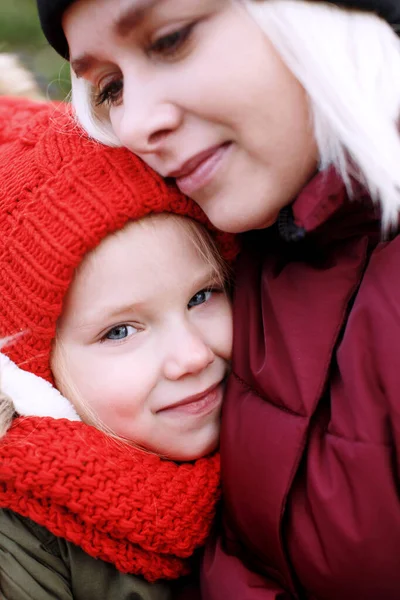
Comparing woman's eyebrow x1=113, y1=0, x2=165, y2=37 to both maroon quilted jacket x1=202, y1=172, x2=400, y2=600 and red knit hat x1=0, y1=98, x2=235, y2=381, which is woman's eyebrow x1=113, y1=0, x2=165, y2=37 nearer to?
red knit hat x1=0, y1=98, x2=235, y2=381

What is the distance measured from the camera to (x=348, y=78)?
98cm

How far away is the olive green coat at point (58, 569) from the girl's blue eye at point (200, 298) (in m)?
0.46

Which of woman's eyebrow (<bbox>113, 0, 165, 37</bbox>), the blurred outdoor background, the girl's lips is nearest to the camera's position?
woman's eyebrow (<bbox>113, 0, 165, 37</bbox>)

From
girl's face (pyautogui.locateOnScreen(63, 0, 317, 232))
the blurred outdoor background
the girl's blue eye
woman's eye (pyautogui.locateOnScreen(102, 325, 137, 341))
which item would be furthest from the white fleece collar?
the blurred outdoor background

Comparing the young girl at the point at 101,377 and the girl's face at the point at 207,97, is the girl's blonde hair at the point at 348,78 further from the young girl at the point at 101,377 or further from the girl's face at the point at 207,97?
the young girl at the point at 101,377

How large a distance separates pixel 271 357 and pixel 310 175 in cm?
30

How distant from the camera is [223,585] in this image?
3.57ft

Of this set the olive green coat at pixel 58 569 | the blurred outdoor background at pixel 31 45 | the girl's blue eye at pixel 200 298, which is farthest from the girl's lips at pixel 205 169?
the blurred outdoor background at pixel 31 45

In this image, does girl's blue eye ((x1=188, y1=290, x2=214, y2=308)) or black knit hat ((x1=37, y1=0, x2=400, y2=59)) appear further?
girl's blue eye ((x1=188, y1=290, x2=214, y2=308))

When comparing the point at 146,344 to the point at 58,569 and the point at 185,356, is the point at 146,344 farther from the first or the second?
the point at 58,569

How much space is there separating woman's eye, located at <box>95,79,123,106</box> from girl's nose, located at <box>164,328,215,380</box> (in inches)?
16.1

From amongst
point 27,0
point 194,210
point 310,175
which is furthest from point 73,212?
point 27,0

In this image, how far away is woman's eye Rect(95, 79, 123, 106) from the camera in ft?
3.67

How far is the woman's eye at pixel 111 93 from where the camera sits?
112 cm
